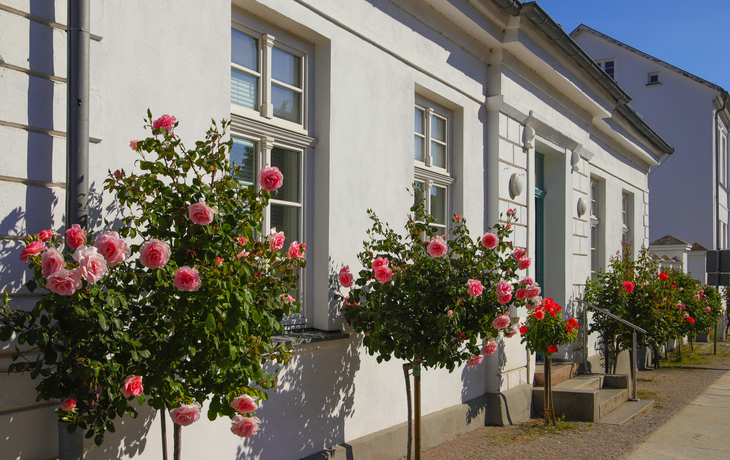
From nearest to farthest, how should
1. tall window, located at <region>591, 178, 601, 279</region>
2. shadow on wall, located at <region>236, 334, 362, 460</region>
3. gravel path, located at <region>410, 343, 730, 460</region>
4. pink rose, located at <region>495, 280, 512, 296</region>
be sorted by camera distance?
shadow on wall, located at <region>236, 334, 362, 460</region> → pink rose, located at <region>495, 280, 512, 296</region> → gravel path, located at <region>410, 343, 730, 460</region> → tall window, located at <region>591, 178, 601, 279</region>

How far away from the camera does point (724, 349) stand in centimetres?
1534

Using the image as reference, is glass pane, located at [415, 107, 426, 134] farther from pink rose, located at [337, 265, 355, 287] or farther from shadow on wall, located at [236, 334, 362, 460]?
shadow on wall, located at [236, 334, 362, 460]

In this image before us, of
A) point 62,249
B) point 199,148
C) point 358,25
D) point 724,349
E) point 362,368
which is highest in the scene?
point 358,25

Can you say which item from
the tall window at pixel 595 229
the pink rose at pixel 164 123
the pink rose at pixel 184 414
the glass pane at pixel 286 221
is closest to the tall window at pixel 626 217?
the tall window at pixel 595 229

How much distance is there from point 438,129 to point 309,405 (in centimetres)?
331

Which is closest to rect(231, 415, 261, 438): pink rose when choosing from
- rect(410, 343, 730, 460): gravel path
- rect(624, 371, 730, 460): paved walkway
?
rect(410, 343, 730, 460): gravel path

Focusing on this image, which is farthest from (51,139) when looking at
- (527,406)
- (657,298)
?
(657,298)

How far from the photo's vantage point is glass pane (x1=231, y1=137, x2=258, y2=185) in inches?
166

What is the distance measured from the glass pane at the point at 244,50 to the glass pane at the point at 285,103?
0.24 meters

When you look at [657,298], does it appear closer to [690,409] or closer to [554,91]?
[690,409]

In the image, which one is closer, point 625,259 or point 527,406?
point 527,406

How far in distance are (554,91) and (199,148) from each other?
22.3ft

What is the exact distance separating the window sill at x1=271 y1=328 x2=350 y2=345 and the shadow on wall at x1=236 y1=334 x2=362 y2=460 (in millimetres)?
66

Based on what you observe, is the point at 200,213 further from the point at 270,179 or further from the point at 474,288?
the point at 474,288
